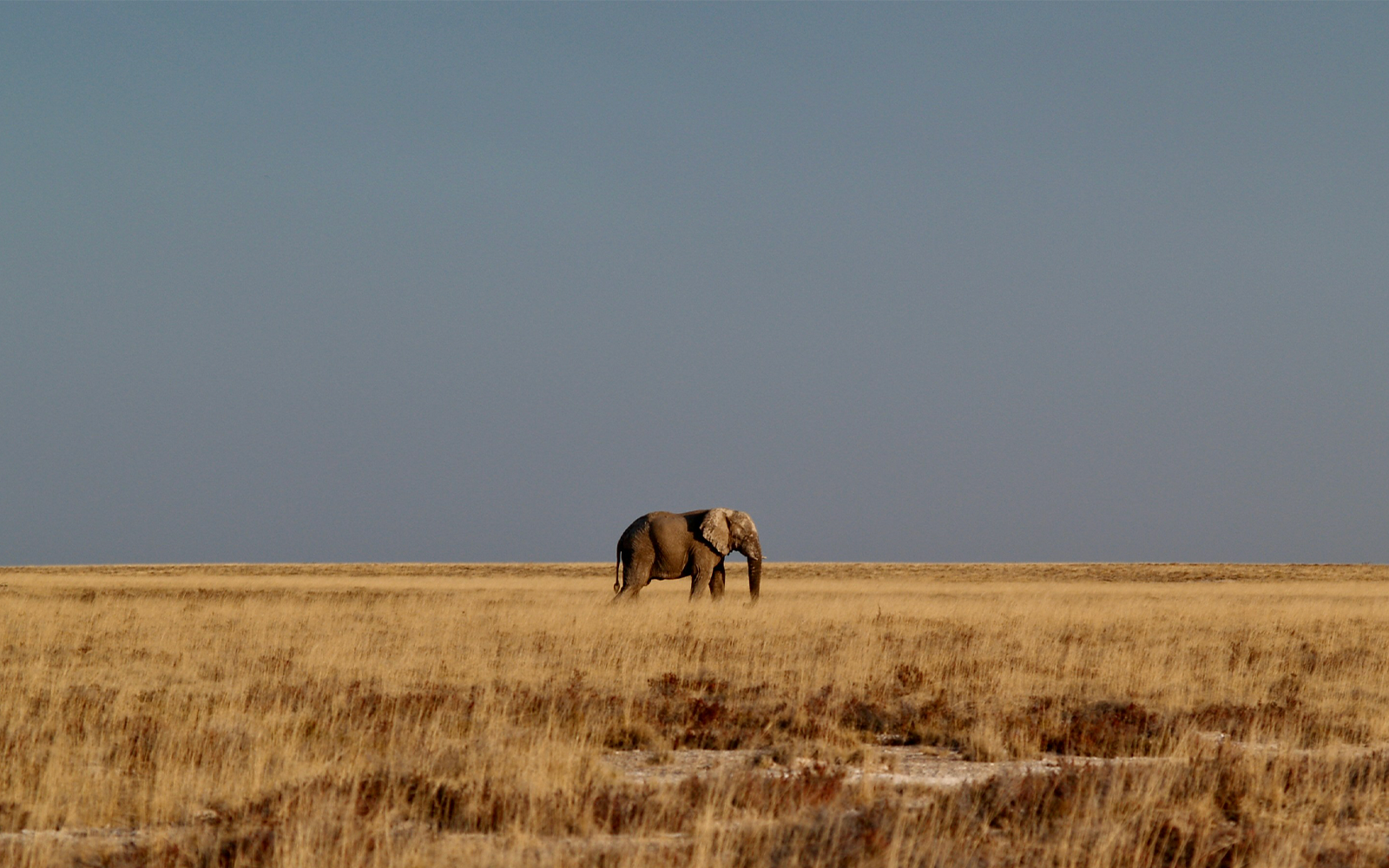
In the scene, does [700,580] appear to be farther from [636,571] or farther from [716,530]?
[636,571]

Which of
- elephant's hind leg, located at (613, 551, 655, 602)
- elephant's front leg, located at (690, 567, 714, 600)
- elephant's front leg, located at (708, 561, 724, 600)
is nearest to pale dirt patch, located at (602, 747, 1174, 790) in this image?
elephant's front leg, located at (690, 567, 714, 600)

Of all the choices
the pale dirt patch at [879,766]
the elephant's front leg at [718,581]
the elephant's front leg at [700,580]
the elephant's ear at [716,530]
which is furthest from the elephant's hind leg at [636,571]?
the pale dirt patch at [879,766]

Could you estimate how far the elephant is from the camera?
3212cm

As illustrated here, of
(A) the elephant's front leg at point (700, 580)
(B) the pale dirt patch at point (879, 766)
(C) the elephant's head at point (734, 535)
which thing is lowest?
(B) the pale dirt patch at point (879, 766)

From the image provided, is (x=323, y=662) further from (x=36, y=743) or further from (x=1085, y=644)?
(x=1085, y=644)

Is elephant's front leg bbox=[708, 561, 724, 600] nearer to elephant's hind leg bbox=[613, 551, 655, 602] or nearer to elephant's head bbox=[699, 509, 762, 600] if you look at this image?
elephant's head bbox=[699, 509, 762, 600]

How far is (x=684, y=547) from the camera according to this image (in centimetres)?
3234

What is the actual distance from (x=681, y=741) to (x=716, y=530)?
20.4 meters

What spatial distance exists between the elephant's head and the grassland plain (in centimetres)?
757

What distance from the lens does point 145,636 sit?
21484mm

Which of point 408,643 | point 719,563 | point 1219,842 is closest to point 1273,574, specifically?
point 719,563

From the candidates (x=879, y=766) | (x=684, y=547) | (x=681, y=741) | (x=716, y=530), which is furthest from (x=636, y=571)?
(x=879, y=766)

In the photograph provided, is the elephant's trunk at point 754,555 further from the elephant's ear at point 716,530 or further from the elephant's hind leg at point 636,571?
the elephant's hind leg at point 636,571

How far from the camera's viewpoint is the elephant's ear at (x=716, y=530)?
32.1 meters
